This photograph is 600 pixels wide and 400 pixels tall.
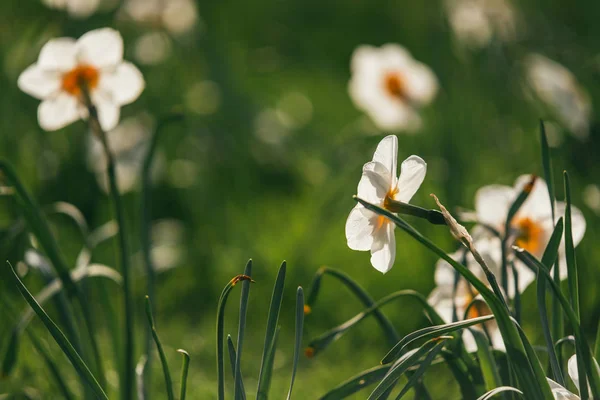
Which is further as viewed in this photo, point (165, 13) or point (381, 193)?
point (165, 13)

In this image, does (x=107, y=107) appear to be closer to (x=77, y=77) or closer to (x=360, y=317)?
(x=77, y=77)

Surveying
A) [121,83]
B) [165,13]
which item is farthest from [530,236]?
[165,13]

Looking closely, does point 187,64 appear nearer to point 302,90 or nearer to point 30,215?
point 302,90

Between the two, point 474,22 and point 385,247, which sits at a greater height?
point 385,247

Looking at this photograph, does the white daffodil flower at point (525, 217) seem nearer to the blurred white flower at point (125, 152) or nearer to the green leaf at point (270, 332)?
the green leaf at point (270, 332)

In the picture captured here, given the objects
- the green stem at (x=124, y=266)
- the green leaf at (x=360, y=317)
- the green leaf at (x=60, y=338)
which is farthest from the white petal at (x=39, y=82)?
the green leaf at (x=360, y=317)

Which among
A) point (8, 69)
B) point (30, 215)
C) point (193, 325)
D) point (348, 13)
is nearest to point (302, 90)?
point (348, 13)

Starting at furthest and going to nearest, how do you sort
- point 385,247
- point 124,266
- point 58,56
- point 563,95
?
point 563,95 < point 58,56 < point 124,266 < point 385,247
